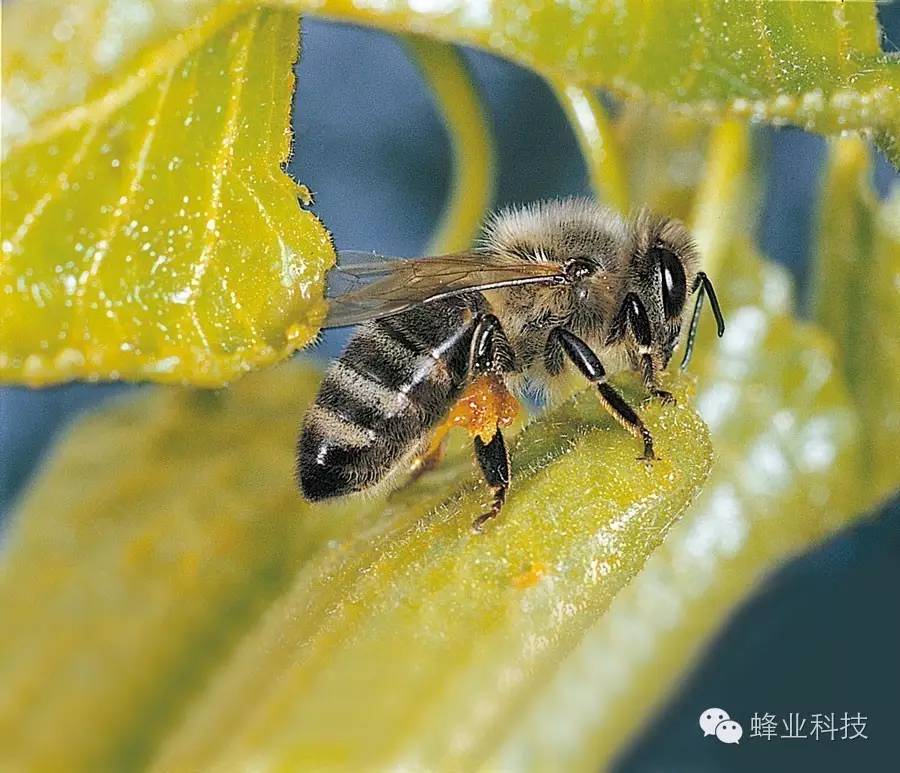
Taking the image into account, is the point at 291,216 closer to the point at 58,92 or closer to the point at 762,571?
the point at 58,92

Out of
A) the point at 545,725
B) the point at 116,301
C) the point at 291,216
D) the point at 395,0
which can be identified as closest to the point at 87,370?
the point at 116,301

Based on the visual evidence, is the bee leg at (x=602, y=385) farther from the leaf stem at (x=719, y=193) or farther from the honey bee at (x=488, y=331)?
the leaf stem at (x=719, y=193)

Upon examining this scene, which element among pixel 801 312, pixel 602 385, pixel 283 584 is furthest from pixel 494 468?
pixel 801 312

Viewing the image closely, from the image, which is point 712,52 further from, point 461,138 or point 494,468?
point 461,138

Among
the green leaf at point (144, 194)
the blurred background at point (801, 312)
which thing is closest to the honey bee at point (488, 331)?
the green leaf at point (144, 194)

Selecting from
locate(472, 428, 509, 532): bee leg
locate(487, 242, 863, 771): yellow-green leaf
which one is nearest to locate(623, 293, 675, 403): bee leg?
locate(472, 428, 509, 532): bee leg

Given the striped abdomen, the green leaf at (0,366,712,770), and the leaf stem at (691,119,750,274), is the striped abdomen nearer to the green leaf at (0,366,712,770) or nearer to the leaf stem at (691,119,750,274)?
the green leaf at (0,366,712,770)
